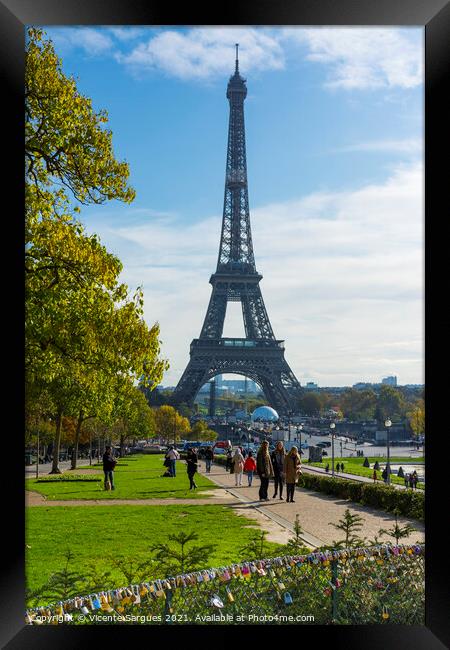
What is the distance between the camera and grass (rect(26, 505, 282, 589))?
30.5 feet

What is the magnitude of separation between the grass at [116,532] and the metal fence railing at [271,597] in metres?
0.61

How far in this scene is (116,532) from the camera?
37.4 ft

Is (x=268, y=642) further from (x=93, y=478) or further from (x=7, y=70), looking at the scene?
(x=93, y=478)

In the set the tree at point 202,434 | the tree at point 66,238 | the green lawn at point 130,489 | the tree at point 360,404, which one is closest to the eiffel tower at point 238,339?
the tree at point 202,434

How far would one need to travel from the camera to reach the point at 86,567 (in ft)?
29.2

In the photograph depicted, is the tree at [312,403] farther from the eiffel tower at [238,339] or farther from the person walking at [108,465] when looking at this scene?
the person walking at [108,465]

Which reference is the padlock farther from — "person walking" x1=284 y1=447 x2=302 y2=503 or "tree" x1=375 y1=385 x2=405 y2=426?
"tree" x1=375 y1=385 x2=405 y2=426

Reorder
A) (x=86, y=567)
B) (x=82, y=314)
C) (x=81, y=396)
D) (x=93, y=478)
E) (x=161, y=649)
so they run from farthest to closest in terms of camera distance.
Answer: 1. (x=93, y=478)
2. (x=81, y=396)
3. (x=82, y=314)
4. (x=86, y=567)
5. (x=161, y=649)

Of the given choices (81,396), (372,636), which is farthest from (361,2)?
(81,396)

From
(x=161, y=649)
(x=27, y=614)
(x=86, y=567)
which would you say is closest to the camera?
(x=161, y=649)

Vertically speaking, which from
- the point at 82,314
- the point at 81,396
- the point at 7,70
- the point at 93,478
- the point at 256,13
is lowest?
the point at 93,478

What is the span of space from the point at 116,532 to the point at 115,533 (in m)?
0.09

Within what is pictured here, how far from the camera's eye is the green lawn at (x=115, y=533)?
30.4ft

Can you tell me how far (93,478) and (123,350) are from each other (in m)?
12.1
